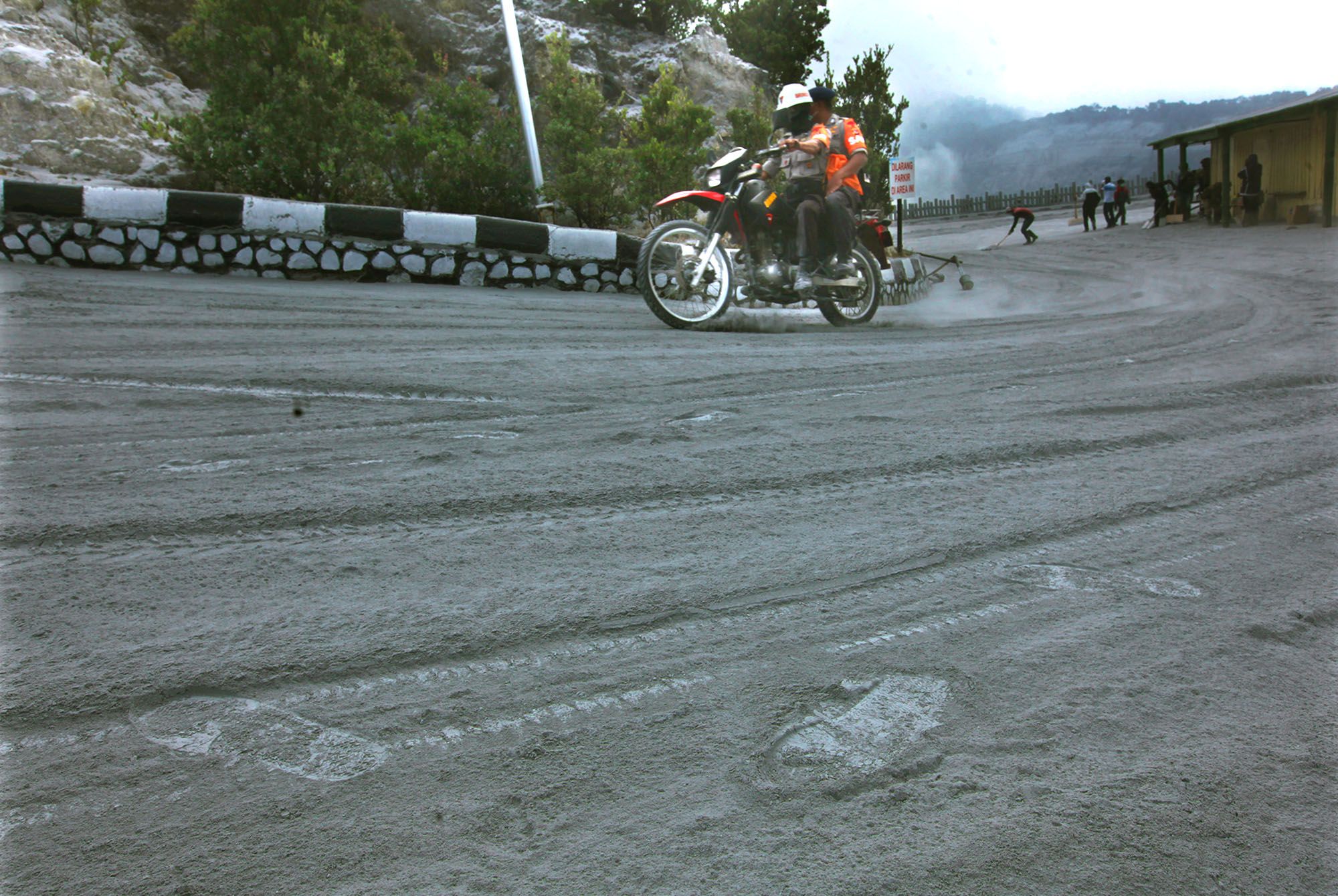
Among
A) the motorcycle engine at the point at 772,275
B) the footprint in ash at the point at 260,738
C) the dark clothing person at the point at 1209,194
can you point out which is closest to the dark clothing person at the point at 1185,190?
the dark clothing person at the point at 1209,194

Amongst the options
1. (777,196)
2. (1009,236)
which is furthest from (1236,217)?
(777,196)

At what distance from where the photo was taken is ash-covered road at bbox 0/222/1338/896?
4.97 ft

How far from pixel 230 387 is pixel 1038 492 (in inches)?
154

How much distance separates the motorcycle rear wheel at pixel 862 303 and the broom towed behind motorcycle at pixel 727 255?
0.07 feet

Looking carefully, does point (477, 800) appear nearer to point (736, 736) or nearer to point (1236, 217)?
point (736, 736)

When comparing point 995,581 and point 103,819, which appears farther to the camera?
point 995,581

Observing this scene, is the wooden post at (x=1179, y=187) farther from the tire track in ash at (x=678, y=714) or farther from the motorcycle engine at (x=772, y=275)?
the tire track in ash at (x=678, y=714)

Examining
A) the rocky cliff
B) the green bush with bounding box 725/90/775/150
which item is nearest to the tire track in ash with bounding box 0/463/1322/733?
the rocky cliff

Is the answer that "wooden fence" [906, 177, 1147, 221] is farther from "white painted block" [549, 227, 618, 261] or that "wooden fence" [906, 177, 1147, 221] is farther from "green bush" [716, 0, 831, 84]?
"white painted block" [549, 227, 618, 261]

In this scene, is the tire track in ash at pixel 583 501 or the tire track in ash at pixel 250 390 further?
the tire track in ash at pixel 250 390

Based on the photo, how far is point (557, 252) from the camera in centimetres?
1075

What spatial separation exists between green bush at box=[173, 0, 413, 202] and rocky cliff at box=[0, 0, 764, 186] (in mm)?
772

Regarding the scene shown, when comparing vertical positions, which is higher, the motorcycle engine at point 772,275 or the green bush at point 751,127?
the green bush at point 751,127

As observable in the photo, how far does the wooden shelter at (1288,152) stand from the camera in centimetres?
2238
